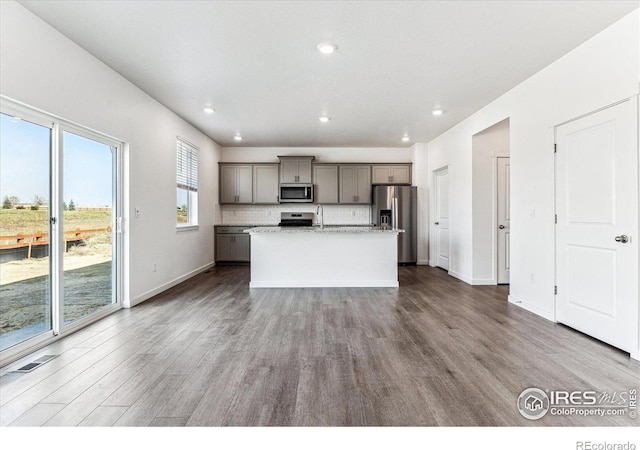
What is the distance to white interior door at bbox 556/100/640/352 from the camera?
2.74 m

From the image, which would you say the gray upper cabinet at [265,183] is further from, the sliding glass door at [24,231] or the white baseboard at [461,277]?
the sliding glass door at [24,231]

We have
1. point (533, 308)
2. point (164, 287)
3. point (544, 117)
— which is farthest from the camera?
point (164, 287)

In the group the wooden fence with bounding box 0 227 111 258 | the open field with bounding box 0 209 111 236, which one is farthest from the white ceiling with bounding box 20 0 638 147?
the wooden fence with bounding box 0 227 111 258

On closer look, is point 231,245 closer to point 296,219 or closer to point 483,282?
point 296,219

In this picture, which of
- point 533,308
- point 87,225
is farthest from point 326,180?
point 87,225

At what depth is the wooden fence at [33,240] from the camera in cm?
266

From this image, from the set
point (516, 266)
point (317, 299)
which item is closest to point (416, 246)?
point (516, 266)

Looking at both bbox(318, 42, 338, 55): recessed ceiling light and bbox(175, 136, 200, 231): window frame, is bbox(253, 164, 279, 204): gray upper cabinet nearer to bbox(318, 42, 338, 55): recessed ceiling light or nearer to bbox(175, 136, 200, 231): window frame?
bbox(175, 136, 200, 231): window frame

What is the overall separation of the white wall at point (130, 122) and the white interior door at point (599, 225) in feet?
15.7

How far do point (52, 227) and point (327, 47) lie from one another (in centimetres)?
301

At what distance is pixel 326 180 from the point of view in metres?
7.85

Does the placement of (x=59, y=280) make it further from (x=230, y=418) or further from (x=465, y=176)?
(x=465, y=176)

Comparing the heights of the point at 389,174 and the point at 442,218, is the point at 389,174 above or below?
above

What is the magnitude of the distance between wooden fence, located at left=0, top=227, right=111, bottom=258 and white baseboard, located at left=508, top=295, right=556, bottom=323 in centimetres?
493
